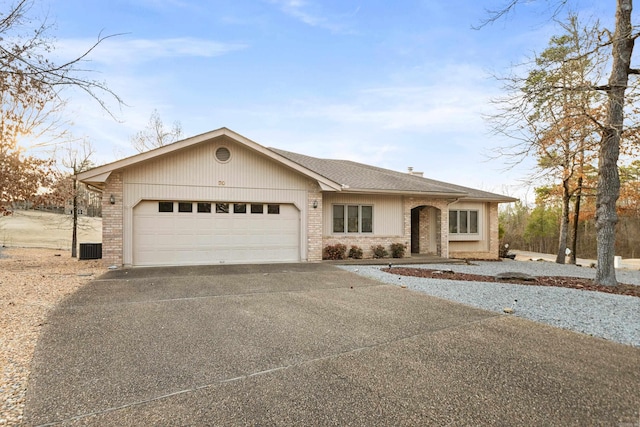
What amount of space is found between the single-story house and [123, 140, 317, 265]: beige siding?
30mm

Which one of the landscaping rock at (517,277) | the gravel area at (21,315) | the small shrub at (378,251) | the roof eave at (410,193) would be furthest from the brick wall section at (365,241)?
the gravel area at (21,315)

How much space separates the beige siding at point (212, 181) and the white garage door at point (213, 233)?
0.25 m

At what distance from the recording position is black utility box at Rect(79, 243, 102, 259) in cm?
1420

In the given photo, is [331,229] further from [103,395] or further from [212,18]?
[103,395]

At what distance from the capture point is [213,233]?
1159 cm

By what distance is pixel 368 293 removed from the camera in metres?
7.41

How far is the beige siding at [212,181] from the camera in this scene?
1076 centimetres

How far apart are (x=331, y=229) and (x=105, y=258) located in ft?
25.2

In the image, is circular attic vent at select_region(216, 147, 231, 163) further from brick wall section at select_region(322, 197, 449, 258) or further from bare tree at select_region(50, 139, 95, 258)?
bare tree at select_region(50, 139, 95, 258)

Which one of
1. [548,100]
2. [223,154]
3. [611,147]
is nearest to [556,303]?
[548,100]

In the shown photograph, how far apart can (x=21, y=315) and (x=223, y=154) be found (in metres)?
7.49

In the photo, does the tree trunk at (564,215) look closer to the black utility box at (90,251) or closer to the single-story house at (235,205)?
the single-story house at (235,205)

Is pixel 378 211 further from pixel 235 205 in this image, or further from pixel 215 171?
pixel 215 171

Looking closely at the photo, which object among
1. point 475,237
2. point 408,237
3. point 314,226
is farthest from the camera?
point 475,237
